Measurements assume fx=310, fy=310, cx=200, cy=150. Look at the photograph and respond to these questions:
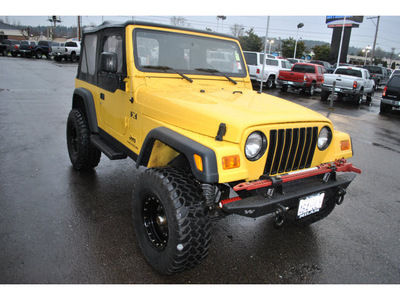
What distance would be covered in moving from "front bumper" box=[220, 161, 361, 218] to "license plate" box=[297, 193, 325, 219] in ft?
0.14

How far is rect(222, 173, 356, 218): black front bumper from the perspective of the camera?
2283 mm

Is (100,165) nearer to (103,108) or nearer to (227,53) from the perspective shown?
(103,108)

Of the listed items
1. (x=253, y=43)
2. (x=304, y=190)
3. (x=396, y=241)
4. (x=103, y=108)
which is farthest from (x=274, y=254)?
(x=253, y=43)

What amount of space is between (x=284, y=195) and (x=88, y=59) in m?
3.61

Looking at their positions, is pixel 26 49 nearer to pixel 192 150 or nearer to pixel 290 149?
pixel 192 150

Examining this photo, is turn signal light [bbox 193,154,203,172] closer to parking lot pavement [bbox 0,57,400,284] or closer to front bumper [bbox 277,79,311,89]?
parking lot pavement [bbox 0,57,400,284]

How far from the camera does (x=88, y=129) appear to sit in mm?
4531

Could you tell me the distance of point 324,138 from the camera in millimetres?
2916

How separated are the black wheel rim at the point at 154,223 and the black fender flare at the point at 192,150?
51 centimetres

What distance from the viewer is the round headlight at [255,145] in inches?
94.7

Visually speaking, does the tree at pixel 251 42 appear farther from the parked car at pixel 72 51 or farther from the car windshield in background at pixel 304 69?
the car windshield in background at pixel 304 69

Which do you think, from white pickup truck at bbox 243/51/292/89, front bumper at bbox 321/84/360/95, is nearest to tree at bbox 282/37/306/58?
white pickup truck at bbox 243/51/292/89

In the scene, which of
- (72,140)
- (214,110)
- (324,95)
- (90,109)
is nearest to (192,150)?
(214,110)

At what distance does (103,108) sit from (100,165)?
1445mm
